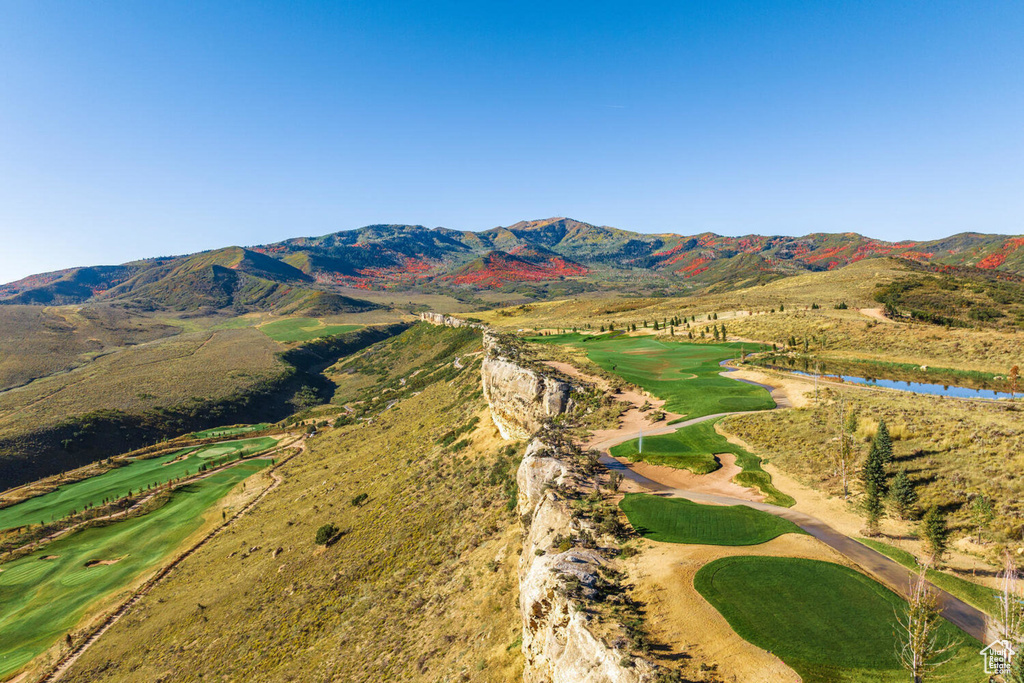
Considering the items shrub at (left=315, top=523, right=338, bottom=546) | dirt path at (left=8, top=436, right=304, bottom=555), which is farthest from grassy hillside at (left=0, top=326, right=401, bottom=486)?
shrub at (left=315, top=523, right=338, bottom=546)

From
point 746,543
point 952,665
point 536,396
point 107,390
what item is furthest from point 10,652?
point 107,390

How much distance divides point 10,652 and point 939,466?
200 ft

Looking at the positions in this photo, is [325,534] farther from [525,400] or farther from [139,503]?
[139,503]

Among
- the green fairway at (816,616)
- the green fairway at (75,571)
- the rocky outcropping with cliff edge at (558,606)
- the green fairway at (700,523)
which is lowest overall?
the green fairway at (75,571)

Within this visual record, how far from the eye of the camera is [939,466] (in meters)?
20.0

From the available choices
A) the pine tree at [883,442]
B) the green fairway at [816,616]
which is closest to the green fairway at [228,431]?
the green fairway at [816,616]

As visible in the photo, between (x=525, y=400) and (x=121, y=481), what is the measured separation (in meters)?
64.6

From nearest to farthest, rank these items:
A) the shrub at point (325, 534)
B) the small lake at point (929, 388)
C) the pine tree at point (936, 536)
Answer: the pine tree at point (936, 536) → the shrub at point (325, 534) → the small lake at point (929, 388)

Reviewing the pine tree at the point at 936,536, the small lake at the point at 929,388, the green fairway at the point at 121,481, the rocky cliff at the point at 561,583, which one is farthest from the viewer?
the green fairway at the point at 121,481

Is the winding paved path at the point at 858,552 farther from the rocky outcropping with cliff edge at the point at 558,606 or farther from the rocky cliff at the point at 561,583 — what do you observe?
the rocky outcropping with cliff edge at the point at 558,606

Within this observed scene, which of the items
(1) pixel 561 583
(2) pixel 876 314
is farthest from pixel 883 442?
(2) pixel 876 314

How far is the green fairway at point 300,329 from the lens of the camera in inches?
6265

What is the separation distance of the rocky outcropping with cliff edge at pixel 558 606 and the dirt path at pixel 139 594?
3463 cm
